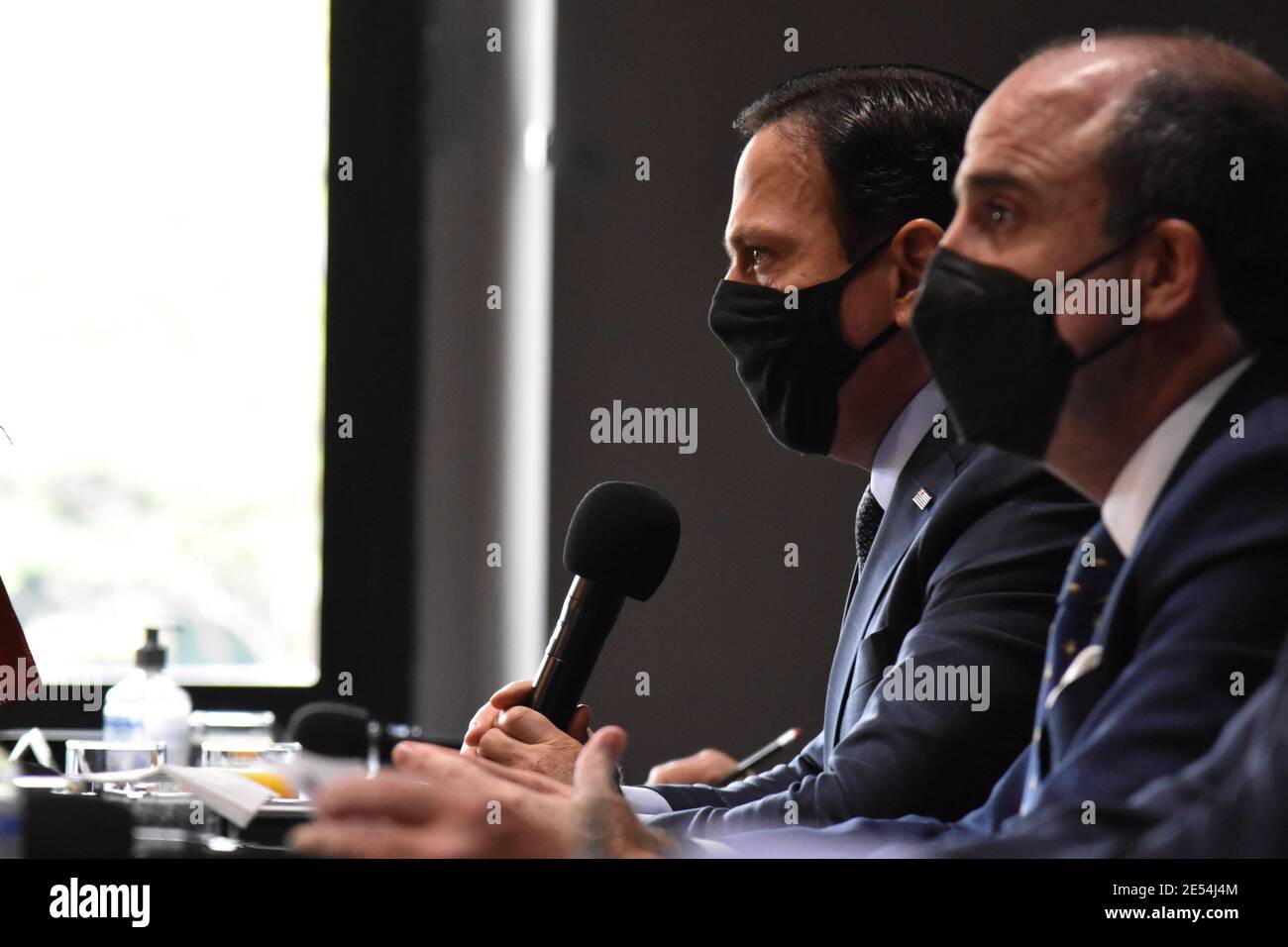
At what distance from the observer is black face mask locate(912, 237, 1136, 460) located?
1103mm

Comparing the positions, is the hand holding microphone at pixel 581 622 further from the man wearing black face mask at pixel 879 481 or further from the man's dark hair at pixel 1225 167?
the man's dark hair at pixel 1225 167

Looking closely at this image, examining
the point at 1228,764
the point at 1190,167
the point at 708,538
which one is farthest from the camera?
the point at 708,538

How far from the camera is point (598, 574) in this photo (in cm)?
140

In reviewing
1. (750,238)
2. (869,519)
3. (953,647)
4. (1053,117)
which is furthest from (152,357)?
(1053,117)

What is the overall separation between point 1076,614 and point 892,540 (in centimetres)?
48

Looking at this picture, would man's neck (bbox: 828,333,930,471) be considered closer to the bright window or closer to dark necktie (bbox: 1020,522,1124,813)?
dark necktie (bbox: 1020,522,1124,813)

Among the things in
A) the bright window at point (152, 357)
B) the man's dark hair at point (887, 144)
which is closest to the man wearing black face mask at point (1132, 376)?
the man's dark hair at point (887, 144)

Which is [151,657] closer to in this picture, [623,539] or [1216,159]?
[623,539]

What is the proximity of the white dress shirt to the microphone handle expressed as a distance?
22 cm
